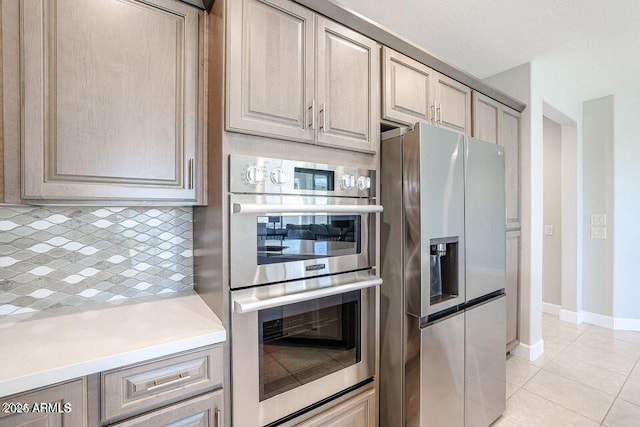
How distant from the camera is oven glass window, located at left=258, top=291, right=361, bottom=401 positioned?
127cm

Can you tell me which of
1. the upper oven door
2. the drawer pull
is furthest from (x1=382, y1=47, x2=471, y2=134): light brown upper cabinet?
the drawer pull

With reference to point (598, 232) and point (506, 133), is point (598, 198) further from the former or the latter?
point (506, 133)

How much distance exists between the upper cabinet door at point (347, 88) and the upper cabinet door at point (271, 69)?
67 mm

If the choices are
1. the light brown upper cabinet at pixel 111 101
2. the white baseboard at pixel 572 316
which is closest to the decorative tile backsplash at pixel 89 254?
the light brown upper cabinet at pixel 111 101

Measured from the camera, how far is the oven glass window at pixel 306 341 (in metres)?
1.27

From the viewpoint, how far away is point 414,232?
1.50m

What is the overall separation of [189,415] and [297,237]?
75 centimetres

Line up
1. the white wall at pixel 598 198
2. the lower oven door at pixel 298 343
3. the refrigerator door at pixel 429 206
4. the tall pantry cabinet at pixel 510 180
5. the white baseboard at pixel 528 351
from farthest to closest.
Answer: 1. the white wall at pixel 598 198
2. the white baseboard at pixel 528 351
3. the tall pantry cabinet at pixel 510 180
4. the refrigerator door at pixel 429 206
5. the lower oven door at pixel 298 343

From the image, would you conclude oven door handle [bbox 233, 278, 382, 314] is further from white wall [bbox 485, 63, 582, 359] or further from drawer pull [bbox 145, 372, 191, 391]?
white wall [bbox 485, 63, 582, 359]

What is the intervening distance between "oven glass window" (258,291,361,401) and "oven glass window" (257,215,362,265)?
211 mm

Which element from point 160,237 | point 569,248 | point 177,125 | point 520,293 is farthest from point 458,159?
point 569,248

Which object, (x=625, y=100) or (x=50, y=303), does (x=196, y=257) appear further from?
(x=625, y=100)

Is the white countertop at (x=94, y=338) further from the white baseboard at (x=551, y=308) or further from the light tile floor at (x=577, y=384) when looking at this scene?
the white baseboard at (x=551, y=308)

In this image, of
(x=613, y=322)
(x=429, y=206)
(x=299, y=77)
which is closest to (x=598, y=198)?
(x=613, y=322)
